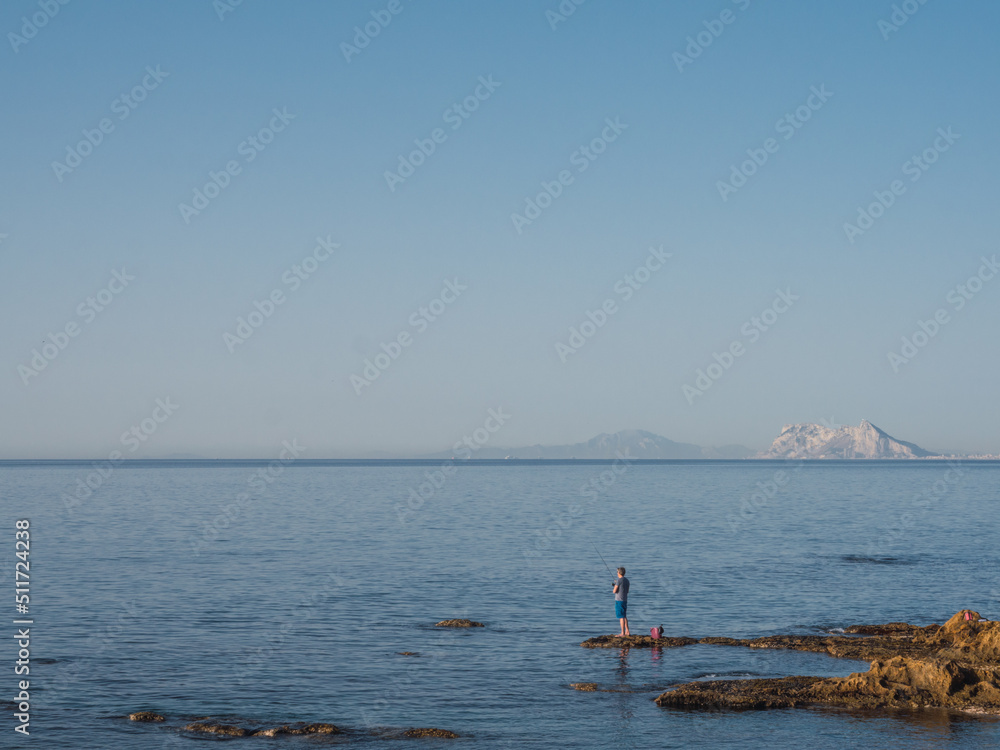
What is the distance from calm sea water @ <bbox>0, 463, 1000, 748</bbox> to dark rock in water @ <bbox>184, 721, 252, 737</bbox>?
1.58 ft

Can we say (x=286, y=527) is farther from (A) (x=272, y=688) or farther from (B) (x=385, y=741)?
(B) (x=385, y=741)

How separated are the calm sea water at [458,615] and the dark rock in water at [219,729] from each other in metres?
0.48

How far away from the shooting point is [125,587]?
4731 centimetres

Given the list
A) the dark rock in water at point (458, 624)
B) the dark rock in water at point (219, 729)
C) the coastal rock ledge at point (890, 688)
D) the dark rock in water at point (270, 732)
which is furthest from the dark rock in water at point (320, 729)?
the dark rock in water at point (458, 624)

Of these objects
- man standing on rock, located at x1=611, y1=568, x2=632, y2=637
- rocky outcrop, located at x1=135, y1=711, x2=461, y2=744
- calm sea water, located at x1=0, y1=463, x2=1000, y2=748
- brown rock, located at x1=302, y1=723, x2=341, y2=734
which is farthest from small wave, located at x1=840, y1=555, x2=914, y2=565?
brown rock, located at x1=302, y1=723, x2=341, y2=734

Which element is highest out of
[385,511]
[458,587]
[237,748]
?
[385,511]

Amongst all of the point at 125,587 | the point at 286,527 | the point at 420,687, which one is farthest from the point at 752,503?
the point at 420,687

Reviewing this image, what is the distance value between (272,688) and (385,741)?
6570mm

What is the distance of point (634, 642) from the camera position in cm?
3472

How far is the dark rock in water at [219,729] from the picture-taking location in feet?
78.8

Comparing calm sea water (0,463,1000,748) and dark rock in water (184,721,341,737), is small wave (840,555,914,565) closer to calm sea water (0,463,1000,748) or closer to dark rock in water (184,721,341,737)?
calm sea water (0,463,1000,748)

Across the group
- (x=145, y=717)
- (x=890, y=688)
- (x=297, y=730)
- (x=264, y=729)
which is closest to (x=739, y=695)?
(x=890, y=688)

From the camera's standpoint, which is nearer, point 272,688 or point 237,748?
point 237,748

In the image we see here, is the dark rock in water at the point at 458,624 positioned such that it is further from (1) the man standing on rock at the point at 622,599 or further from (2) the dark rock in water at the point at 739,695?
(2) the dark rock in water at the point at 739,695
